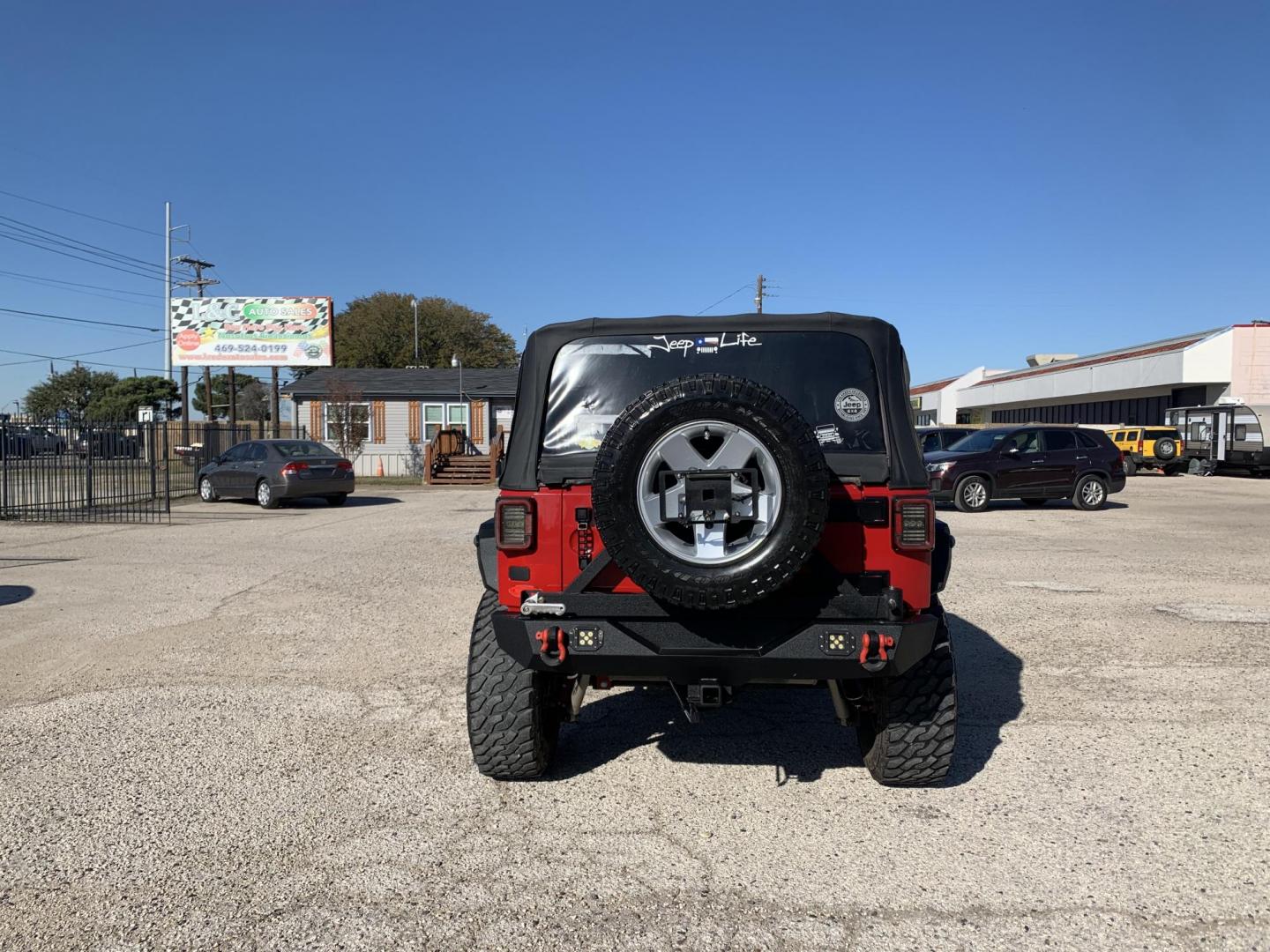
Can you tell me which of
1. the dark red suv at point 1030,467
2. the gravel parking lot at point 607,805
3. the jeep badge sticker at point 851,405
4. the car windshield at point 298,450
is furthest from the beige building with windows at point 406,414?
the jeep badge sticker at point 851,405

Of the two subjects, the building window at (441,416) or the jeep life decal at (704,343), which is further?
the building window at (441,416)

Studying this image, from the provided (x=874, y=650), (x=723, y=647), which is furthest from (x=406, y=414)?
(x=874, y=650)

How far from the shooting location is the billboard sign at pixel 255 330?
36.2 meters

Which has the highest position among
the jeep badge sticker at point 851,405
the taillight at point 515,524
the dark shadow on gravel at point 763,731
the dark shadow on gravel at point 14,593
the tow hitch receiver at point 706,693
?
the jeep badge sticker at point 851,405

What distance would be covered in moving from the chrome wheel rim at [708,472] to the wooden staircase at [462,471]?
26261 millimetres

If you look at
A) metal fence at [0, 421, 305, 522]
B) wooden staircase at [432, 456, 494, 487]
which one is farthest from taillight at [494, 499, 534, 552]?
wooden staircase at [432, 456, 494, 487]

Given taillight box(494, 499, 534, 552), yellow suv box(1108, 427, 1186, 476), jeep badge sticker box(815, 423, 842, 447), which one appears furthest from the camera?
yellow suv box(1108, 427, 1186, 476)

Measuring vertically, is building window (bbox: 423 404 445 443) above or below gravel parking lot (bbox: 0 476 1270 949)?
above

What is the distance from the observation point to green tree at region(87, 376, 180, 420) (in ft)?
219

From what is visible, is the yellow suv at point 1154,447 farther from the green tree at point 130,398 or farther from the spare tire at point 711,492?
the green tree at point 130,398

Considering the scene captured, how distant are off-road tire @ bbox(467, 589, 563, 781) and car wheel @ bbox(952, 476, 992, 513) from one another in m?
15.2

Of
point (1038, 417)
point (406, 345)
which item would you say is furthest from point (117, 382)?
point (1038, 417)

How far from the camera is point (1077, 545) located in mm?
12516

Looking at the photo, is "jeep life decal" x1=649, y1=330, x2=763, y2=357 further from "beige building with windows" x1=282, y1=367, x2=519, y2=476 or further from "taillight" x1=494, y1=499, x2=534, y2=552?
"beige building with windows" x1=282, y1=367, x2=519, y2=476
